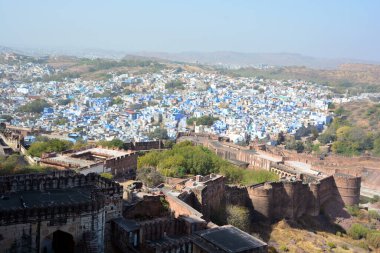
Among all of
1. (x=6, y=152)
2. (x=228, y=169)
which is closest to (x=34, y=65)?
(x=6, y=152)

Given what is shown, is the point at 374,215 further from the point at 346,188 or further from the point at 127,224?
the point at 127,224

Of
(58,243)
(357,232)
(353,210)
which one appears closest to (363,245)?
(357,232)

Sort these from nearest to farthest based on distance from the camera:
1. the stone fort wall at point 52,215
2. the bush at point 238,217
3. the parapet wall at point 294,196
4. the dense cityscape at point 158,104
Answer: the stone fort wall at point 52,215 < the bush at point 238,217 < the parapet wall at point 294,196 < the dense cityscape at point 158,104

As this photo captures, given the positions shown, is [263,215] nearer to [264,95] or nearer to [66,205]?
[66,205]

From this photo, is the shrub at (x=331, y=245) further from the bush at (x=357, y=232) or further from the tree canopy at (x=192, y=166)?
the tree canopy at (x=192, y=166)

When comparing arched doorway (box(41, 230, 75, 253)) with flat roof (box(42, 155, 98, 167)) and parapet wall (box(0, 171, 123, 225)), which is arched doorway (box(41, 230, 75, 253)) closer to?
parapet wall (box(0, 171, 123, 225))

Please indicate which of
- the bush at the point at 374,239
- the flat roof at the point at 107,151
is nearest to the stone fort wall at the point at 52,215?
the bush at the point at 374,239

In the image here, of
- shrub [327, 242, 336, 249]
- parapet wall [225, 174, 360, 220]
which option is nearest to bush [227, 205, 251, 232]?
parapet wall [225, 174, 360, 220]
